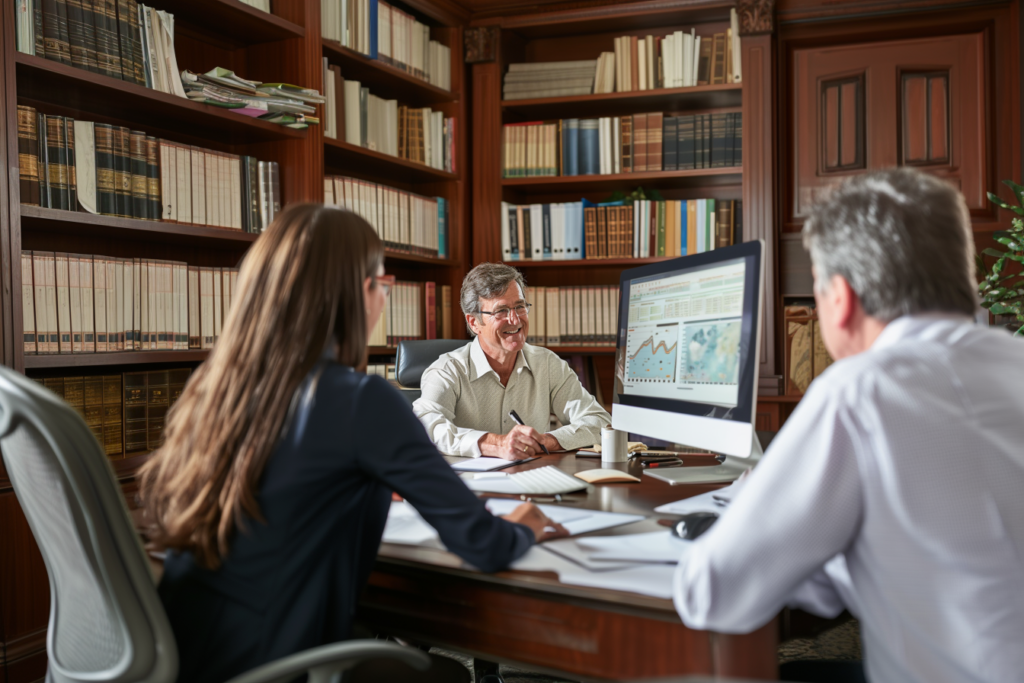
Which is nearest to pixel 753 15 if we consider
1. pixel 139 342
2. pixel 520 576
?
pixel 139 342

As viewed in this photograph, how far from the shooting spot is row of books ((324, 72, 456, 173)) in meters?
3.15

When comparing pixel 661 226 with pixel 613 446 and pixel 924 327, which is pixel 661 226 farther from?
pixel 924 327

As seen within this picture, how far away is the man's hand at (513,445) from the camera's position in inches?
74.5

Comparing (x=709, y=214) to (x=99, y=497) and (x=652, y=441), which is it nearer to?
(x=652, y=441)

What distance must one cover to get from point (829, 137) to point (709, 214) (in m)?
0.59

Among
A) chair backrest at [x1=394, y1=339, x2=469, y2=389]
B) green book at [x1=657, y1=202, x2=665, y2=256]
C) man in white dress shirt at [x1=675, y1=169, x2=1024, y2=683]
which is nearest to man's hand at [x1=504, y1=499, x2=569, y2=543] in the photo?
man in white dress shirt at [x1=675, y1=169, x2=1024, y2=683]

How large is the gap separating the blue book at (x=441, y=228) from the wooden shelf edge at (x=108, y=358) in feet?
4.56

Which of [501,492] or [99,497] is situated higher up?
[99,497]

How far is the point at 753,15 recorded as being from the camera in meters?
3.40

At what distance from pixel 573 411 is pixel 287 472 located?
145cm

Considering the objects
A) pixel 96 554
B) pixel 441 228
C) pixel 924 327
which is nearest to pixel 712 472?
pixel 924 327

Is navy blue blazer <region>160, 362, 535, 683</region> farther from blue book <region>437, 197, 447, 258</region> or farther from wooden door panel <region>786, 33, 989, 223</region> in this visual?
wooden door panel <region>786, 33, 989, 223</region>

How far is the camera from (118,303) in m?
2.35

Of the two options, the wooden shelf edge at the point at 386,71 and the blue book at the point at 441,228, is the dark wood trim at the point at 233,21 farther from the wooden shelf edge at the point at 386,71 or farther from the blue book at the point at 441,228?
the blue book at the point at 441,228
